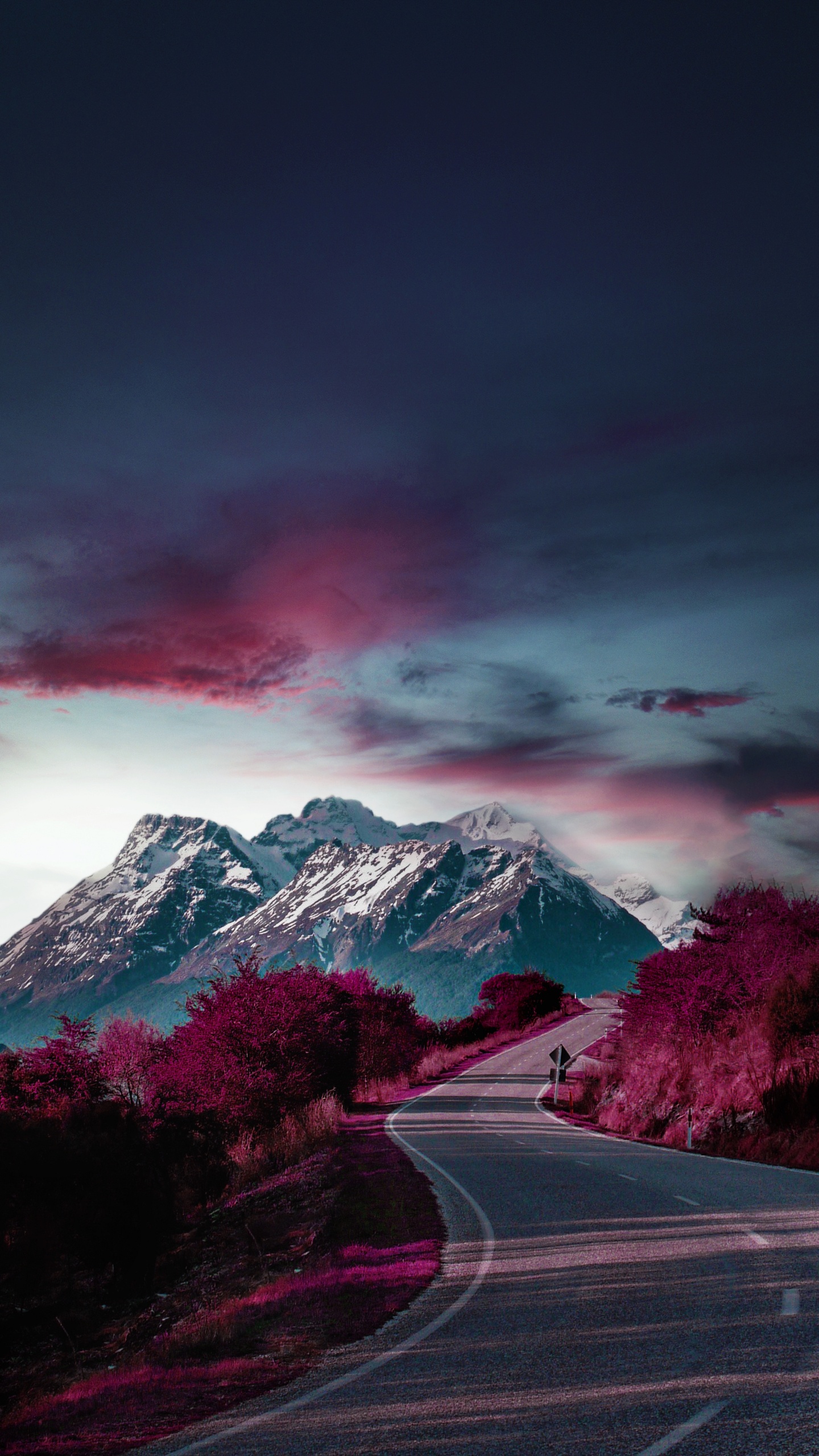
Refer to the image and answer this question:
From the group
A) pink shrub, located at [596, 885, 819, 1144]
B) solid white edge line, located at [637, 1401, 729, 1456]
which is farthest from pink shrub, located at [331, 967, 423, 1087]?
solid white edge line, located at [637, 1401, 729, 1456]

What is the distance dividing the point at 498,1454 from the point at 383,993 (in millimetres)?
45185

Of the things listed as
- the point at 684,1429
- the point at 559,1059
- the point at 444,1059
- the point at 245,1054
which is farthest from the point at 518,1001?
the point at 684,1429

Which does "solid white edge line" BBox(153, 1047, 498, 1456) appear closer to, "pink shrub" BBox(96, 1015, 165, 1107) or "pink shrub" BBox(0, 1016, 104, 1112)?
"pink shrub" BBox(96, 1015, 165, 1107)

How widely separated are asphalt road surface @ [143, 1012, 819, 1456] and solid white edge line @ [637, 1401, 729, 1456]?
1cm

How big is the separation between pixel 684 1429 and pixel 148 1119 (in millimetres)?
26814

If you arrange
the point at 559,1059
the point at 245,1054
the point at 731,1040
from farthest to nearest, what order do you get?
1. the point at 559,1059
2. the point at 245,1054
3. the point at 731,1040

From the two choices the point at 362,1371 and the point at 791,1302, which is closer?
the point at 362,1371

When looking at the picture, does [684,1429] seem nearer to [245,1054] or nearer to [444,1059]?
[245,1054]

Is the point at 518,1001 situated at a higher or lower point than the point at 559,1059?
lower

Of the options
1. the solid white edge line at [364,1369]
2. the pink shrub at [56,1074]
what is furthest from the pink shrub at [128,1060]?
the solid white edge line at [364,1369]

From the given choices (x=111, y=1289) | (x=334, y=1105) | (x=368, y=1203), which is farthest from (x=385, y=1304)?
(x=334, y=1105)

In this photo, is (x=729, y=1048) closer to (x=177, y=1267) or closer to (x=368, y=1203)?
(x=368, y=1203)

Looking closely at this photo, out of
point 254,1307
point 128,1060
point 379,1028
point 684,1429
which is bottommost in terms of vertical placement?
point 379,1028

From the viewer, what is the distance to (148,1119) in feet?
94.4
